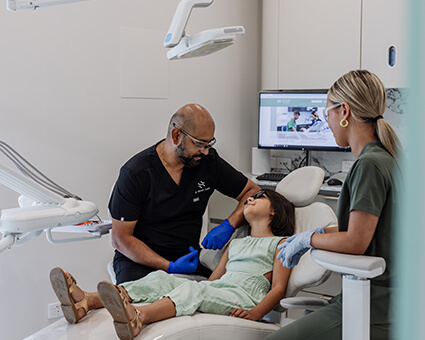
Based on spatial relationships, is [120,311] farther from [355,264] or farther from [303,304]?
[355,264]

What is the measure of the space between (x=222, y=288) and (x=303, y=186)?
0.58 m

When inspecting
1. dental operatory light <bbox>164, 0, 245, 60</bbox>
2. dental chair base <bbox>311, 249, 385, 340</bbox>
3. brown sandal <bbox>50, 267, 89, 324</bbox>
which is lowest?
brown sandal <bbox>50, 267, 89, 324</bbox>

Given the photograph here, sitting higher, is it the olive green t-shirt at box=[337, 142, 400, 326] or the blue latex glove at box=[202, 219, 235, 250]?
the olive green t-shirt at box=[337, 142, 400, 326]

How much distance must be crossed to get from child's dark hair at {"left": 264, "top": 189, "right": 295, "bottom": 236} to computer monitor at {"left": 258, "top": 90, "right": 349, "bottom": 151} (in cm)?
107

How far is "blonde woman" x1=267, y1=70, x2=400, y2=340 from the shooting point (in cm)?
147

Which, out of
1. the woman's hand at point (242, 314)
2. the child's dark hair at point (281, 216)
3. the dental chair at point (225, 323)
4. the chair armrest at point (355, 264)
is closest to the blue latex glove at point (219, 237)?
the child's dark hair at point (281, 216)

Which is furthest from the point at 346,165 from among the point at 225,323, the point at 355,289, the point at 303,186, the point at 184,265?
the point at 355,289

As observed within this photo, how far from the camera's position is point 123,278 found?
2.32 metres

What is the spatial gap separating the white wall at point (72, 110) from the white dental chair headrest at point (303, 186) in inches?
43.4

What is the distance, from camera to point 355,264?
1.40 meters

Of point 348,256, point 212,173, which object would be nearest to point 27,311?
point 212,173

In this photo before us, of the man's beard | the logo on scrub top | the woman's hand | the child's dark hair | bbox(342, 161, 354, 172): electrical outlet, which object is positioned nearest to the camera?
the woman's hand

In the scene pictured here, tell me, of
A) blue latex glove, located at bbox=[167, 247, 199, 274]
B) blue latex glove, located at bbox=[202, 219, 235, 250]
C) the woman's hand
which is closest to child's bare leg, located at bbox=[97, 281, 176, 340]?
the woman's hand

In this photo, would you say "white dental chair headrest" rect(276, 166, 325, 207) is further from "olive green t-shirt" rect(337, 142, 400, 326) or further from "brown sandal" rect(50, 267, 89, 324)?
"brown sandal" rect(50, 267, 89, 324)
